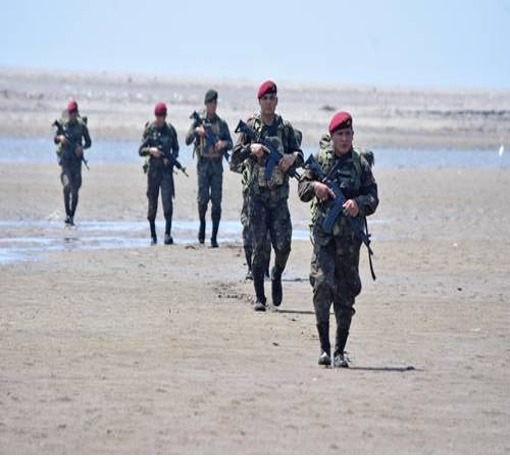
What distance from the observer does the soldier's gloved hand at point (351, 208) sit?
37.2ft

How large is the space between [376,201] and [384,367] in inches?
44.4

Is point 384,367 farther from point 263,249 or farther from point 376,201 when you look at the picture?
point 263,249

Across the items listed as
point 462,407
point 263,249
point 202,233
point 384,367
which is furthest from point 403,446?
point 202,233

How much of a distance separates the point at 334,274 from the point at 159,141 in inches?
385

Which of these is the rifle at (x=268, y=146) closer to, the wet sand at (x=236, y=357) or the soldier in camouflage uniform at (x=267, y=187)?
the soldier in camouflage uniform at (x=267, y=187)

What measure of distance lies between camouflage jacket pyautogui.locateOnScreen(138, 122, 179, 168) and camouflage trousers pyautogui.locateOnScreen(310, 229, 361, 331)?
9.53m

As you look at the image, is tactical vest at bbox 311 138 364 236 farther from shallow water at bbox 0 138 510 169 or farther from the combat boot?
shallow water at bbox 0 138 510 169

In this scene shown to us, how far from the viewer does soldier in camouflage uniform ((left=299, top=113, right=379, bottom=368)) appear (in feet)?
37.7

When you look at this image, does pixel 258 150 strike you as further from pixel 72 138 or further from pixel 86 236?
pixel 72 138

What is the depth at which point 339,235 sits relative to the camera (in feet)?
37.8

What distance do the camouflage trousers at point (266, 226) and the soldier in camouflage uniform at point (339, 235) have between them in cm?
279

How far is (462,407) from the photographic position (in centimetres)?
1032

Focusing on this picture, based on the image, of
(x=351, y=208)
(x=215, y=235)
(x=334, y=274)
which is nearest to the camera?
(x=351, y=208)

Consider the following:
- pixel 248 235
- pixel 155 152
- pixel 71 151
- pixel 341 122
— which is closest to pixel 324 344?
pixel 341 122
